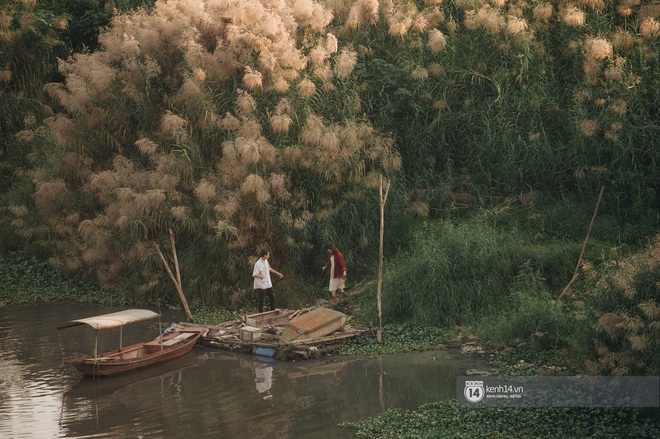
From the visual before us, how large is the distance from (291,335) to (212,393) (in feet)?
6.91

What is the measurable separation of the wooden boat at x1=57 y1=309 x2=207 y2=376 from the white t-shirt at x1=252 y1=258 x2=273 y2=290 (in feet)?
5.02

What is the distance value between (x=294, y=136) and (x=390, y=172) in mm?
2181

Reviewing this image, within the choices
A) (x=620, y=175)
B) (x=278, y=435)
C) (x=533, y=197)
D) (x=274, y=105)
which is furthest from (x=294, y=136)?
(x=278, y=435)

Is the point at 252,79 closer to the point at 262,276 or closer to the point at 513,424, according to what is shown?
the point at 262,276

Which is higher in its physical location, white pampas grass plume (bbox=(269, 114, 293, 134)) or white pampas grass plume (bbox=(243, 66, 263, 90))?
white pampas grass plume (bbox=(243, 66, 263, 90))

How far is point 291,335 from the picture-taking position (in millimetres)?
12961

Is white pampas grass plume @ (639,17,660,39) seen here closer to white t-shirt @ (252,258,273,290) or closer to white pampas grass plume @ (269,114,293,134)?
white pampas grass plume @ (269,114,293,134)

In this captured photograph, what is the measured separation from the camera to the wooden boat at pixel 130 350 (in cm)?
1179

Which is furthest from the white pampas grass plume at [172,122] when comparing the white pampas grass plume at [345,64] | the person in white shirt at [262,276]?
the person in white shirt at [262,276]

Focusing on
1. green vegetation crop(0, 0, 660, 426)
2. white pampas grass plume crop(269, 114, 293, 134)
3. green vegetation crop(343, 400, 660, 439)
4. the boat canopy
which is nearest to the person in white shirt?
green vegetation crop(0, 0, 660, 426)

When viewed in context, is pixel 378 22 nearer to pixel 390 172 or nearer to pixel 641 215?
pixel 390 172

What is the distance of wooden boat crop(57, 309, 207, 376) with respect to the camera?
Answer: 38.7 ft

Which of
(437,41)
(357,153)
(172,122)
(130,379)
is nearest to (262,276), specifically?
(130,379)

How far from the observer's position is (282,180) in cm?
1616
